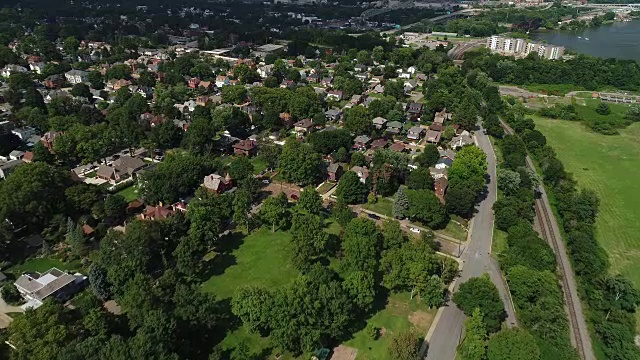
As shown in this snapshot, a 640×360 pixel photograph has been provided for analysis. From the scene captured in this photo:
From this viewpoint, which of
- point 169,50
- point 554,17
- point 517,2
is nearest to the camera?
point 169,50

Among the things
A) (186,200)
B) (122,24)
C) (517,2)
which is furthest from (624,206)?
(517,2)

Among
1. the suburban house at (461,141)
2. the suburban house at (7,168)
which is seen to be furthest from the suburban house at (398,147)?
the suburban house at (7,168)

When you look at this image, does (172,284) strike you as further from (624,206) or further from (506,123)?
(506,123)

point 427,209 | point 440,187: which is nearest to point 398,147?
point 440,187

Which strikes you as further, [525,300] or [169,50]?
[169,50]

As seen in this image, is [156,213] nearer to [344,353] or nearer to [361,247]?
[361,247]

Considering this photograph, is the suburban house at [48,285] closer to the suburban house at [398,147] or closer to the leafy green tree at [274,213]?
the leafy green tree at [274,213]
